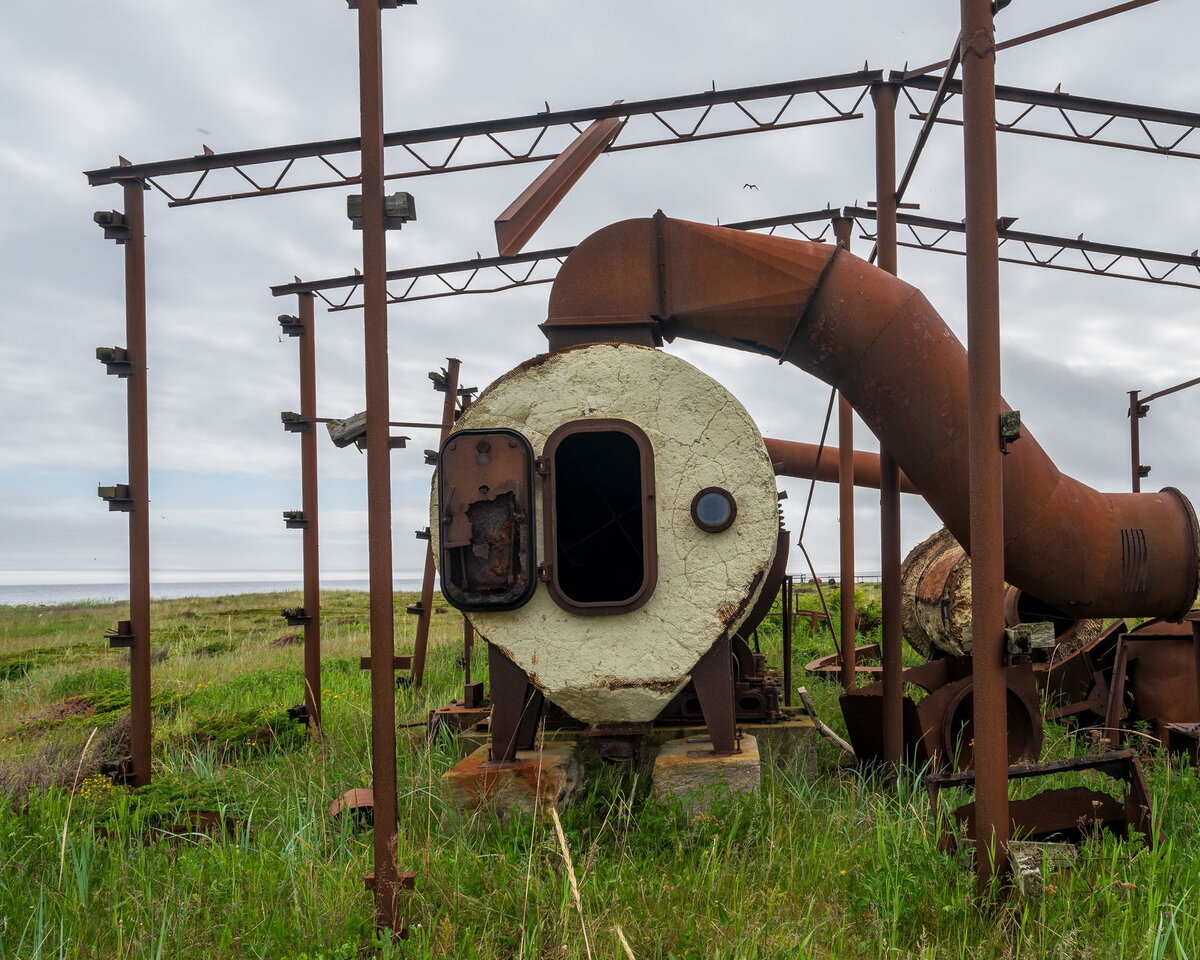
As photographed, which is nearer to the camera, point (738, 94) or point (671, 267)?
point (671, 267)

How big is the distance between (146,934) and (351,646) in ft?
39.1

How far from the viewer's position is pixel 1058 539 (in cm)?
565

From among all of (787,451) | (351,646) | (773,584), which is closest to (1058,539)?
(773,584)

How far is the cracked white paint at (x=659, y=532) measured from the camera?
512 centimetres

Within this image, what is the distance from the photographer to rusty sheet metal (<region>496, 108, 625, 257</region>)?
232 inches

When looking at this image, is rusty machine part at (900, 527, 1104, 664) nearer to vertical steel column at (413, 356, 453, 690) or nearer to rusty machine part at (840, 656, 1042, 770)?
rusty machine part at (840, 656, 1042, 770)

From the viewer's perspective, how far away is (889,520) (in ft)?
21.7

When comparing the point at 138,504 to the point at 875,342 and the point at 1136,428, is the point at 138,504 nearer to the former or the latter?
the point at 875,342

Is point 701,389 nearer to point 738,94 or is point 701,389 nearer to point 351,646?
point 738,94

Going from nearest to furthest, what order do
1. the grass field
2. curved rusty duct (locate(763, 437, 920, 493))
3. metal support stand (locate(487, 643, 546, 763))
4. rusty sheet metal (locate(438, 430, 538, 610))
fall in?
the grass field, rusty sheet metal (locate(438, 430, 538, 610)), metal support stand (locate(487, 643, 546, 763)), curved rusty duct (locate(763, 437, 920, 493))

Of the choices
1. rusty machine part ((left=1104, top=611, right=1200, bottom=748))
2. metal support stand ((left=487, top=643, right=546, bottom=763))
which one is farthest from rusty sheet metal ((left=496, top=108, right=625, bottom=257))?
rusty machine part ((left=1104, top=611, right=1200, bottom=748))

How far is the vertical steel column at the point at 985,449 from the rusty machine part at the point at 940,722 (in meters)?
2.64

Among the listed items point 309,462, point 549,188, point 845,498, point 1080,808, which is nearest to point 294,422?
point 309,462

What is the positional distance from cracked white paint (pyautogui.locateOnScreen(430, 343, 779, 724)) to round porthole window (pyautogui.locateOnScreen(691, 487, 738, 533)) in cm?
5
